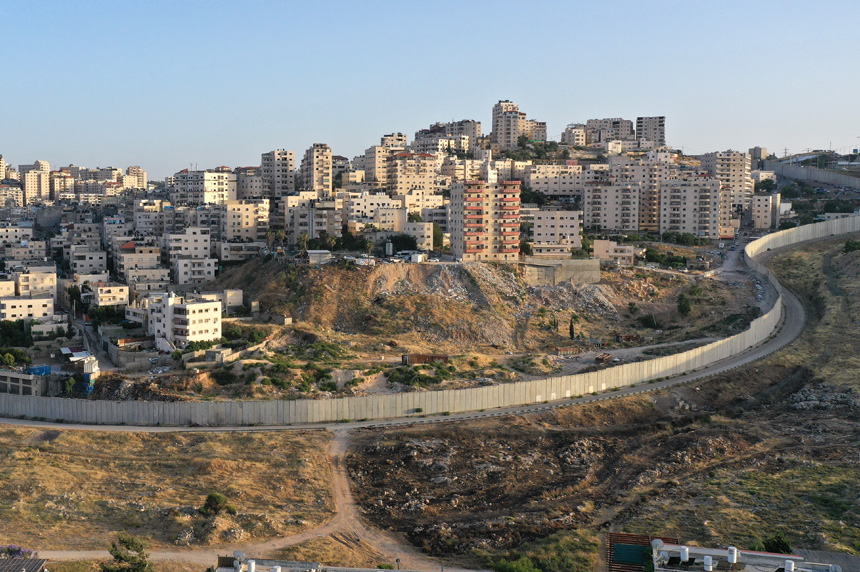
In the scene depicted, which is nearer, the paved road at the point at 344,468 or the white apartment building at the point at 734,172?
the paved road at the point at 344,468

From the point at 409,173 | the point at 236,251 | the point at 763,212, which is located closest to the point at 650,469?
the point at 236,251

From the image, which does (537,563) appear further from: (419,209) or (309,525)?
(419,209)

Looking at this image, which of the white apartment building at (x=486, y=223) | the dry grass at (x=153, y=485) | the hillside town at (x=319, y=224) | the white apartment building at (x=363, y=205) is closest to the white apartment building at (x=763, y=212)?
the hillside town at (x=319, y=224)

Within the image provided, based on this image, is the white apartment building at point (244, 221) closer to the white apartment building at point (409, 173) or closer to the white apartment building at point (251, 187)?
the white apartment building at point (251, 187)

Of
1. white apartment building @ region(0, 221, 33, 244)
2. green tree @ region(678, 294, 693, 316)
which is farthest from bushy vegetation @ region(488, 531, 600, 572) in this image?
white apartment building @ region(0, 221, 33, 244)

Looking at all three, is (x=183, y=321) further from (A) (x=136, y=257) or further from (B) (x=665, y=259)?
(B) (x=665, y=259)
